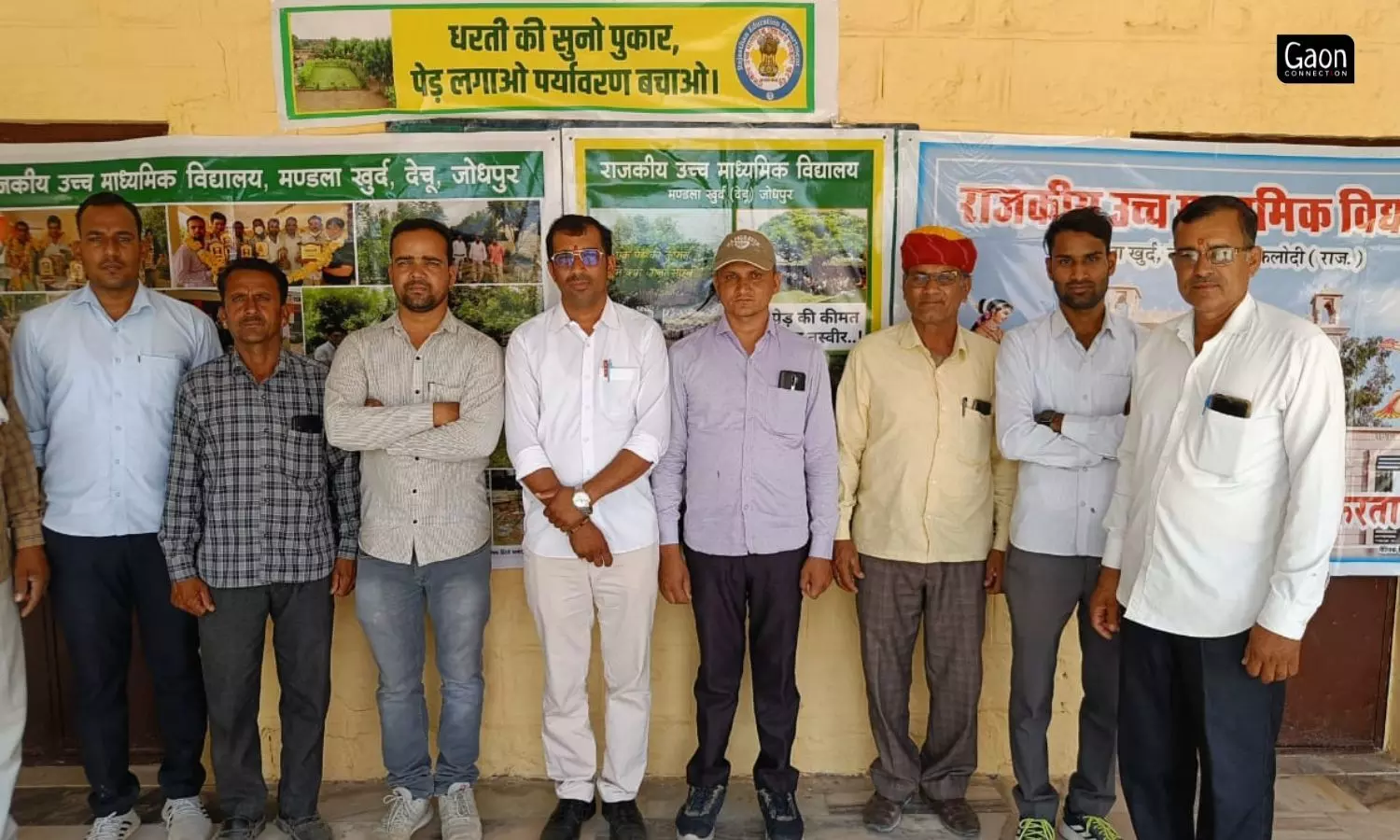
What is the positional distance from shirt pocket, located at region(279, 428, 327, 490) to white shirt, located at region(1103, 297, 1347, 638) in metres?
2.35

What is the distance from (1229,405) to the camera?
2158mm

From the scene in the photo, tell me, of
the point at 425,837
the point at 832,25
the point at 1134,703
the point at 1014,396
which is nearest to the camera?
the point at 1134,703

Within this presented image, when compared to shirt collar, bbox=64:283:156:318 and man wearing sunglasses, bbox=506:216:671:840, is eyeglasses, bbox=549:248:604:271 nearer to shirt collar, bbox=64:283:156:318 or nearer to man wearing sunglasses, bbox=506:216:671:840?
man wearing sunglasses, bbox=506:216:671:840

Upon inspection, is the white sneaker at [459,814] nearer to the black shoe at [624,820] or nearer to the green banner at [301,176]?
the black shoe at [624,820]

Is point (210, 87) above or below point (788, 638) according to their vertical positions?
above

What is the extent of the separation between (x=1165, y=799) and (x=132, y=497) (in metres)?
3.11

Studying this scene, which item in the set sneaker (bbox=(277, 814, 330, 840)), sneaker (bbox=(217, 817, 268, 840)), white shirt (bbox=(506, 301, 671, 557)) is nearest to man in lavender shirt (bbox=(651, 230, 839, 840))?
white shirt (bbox=(506, 301, 671, 557))

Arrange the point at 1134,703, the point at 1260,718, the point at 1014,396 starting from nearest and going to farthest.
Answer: the point at 1260,718 < the point at 1134,703 < the point at 1014,396

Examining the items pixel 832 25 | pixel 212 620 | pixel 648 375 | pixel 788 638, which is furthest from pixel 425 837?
pixel 832 25

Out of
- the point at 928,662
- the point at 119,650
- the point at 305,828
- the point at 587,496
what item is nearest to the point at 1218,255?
the point at 928,662

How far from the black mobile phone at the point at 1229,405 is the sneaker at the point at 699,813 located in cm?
185

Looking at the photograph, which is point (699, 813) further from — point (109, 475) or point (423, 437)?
point (109, 475)

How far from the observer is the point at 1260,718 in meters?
2.21

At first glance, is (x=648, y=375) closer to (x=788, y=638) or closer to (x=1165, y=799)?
(x=788, y=638)
